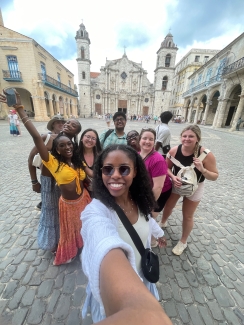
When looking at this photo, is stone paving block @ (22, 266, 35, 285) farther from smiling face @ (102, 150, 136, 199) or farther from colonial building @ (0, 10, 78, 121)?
colonial building @ (0, 10, 78, 121)

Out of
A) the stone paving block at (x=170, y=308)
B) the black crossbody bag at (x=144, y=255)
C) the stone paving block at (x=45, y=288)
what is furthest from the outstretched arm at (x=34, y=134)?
the stone paving block at (x=170, y=308)

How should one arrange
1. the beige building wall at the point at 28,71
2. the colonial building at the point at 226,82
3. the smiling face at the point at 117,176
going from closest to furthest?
1. the smiling face at the point at 117,176
2. the colonial building at the point at 226,82
3. the beige building wall at the point at 28,71

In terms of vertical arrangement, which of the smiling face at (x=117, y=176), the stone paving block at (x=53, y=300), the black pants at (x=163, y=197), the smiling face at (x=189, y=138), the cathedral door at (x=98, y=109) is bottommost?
the stone paving block at (x=53, y=300)

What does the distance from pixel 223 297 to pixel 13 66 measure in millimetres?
26449

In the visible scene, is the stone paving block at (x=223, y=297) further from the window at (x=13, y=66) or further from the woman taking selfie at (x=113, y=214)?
the window at (x=13, y=66)

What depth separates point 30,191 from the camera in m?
3.95

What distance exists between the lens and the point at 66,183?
172 cm

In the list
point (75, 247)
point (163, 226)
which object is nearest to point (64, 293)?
point (75, 247)

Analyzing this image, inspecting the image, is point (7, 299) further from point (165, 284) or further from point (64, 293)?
point (165, 284)

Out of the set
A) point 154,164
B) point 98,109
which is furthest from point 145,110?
point 154,164

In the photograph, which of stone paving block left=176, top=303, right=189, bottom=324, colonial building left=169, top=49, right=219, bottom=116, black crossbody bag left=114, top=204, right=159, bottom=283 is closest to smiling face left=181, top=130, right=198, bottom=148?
black crossbody bag left=114, top=204, right=159, bottom=283

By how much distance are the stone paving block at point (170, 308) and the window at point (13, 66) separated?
999 inches

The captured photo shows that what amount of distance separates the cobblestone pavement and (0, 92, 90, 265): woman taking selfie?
318 millimetres

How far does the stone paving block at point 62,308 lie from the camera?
Answer: 4.79 ft
